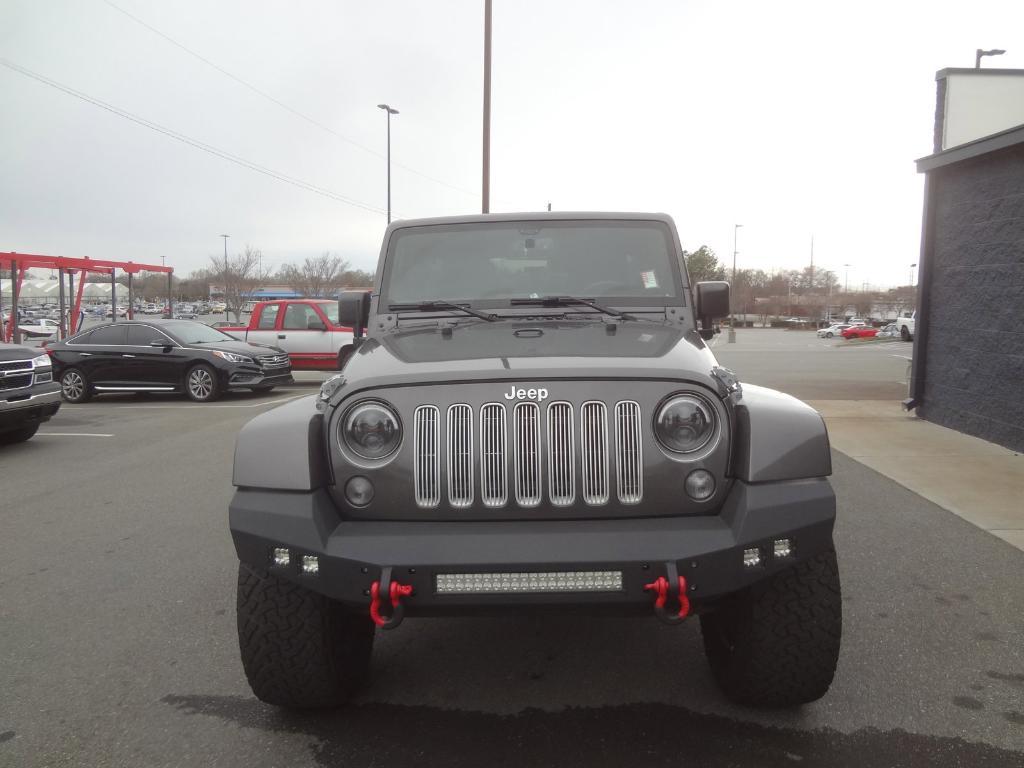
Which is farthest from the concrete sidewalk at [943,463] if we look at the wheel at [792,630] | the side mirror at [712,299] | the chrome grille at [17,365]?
the chrome grille at [17,365]

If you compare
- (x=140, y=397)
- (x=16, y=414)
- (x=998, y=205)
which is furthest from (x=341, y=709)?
(x=140, y=397)

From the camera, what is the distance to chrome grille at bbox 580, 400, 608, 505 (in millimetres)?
2631

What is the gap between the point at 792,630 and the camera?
9.00 feet

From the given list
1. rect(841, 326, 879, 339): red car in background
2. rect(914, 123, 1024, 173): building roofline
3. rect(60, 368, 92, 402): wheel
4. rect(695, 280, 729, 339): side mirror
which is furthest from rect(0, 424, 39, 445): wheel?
rect(841, 326, 879, 339): red car in background

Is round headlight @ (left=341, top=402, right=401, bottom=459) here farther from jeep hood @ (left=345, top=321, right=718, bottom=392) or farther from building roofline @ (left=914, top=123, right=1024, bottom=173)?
building roofline @ (left=914, top=123, right=1024, bottom=173)

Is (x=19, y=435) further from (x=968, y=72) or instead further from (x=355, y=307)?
(x=968, y=72)

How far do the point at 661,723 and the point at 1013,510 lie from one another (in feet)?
14.1

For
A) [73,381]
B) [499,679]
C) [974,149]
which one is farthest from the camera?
[73,381]

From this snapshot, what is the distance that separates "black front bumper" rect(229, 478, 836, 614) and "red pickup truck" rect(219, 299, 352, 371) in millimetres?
13292

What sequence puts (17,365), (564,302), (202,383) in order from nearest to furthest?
(564,302) < (17,365) < (202,383)

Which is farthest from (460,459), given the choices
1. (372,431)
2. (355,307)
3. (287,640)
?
(355,307)

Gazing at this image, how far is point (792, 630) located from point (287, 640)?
170cm

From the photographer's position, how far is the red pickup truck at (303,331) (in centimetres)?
1580

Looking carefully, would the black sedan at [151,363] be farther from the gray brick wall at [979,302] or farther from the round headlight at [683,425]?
the round headlight at [683,425]
